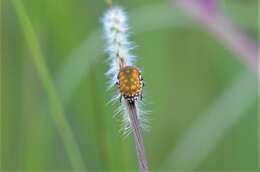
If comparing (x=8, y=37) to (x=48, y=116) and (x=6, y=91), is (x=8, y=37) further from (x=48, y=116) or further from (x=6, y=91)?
(x=48, y=116)

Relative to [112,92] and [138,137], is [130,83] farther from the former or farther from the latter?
[112,92]

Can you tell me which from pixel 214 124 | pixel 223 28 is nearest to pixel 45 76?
pixel 223 28

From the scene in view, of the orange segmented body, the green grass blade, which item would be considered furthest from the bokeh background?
the orange segmented body

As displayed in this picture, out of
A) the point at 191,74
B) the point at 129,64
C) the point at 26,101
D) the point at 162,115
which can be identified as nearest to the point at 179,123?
the point at 162,115

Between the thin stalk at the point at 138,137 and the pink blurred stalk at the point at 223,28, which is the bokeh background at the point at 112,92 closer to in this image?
the pink blurred stalk at the point at 223,28

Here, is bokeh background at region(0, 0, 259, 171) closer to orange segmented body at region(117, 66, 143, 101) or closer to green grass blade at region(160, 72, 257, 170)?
green grass blade at region(160, 72, 257, 170)

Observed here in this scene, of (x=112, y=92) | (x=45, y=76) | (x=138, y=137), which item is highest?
(x=112, y=92)

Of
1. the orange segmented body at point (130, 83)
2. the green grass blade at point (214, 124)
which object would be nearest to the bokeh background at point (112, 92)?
the green grass blade at point (214, 124)
